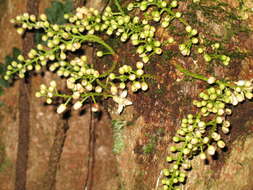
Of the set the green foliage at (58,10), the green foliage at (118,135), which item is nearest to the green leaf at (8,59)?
the green foliage at (58,10)

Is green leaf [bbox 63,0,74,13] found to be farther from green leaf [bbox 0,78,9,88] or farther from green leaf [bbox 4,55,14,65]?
green leaf [bbox 0,78,9,88]

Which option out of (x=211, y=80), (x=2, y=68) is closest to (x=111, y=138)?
(x=2, y=68)

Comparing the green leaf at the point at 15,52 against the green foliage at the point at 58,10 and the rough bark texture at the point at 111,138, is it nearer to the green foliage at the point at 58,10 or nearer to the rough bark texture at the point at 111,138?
the rough bark texture at the point at 111,138

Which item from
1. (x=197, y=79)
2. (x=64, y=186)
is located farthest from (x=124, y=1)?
(x=64, y=186)

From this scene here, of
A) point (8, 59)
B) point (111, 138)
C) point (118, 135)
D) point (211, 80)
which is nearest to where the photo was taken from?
point (211, 80)

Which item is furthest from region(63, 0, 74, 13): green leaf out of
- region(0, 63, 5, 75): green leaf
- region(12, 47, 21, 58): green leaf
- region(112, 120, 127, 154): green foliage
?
region(112, 120, 127, 154): green foliage

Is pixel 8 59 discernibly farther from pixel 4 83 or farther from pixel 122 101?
pixel 122 101
